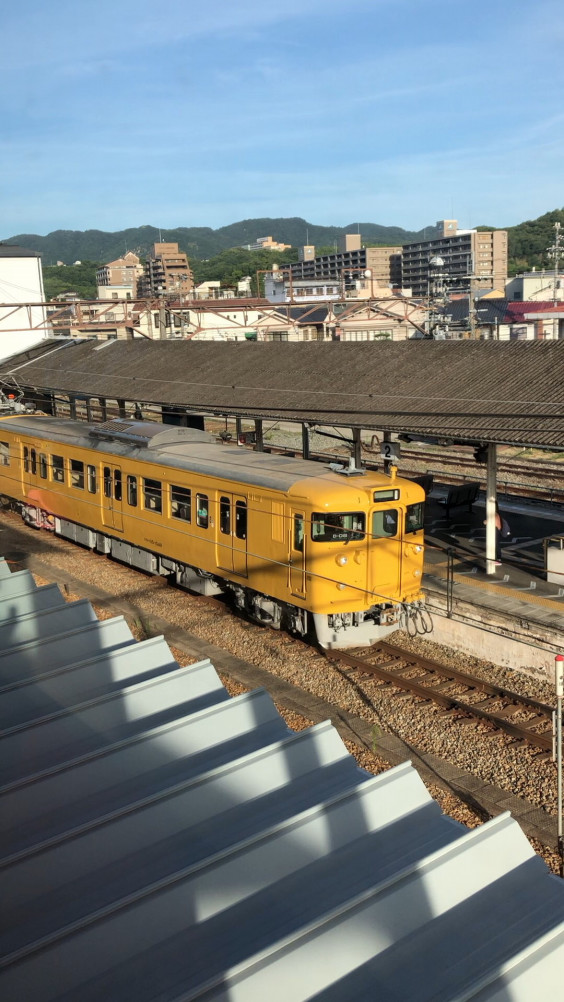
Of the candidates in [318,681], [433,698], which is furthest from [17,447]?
[433,698]

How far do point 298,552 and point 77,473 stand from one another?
733 centimetres

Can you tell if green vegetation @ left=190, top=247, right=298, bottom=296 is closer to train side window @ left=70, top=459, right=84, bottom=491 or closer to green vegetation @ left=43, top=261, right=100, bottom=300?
green vegetation @ left=43, top=261, right=100, bottom=300

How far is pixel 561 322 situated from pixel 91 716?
33.4 metres

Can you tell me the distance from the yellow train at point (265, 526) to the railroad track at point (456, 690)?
1.13 ft

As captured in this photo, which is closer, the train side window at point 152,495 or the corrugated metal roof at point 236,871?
the corrugated metal roof at point 236,871

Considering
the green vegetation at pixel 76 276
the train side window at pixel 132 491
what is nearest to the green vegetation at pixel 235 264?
the green vegetation at pixel 76 276

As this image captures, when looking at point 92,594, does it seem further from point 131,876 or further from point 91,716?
point 131,876

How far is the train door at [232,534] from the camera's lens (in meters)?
12.1

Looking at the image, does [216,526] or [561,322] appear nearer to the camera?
[216,526]

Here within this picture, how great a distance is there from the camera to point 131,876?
4379 mm

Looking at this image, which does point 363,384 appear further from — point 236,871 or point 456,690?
point 236,871

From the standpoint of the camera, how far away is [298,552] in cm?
1112

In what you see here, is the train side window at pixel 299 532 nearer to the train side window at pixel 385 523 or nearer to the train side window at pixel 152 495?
the train side window at pixel 385 523

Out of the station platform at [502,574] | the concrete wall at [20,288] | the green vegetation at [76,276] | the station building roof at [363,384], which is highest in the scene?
the green vegetation at [76,276]
